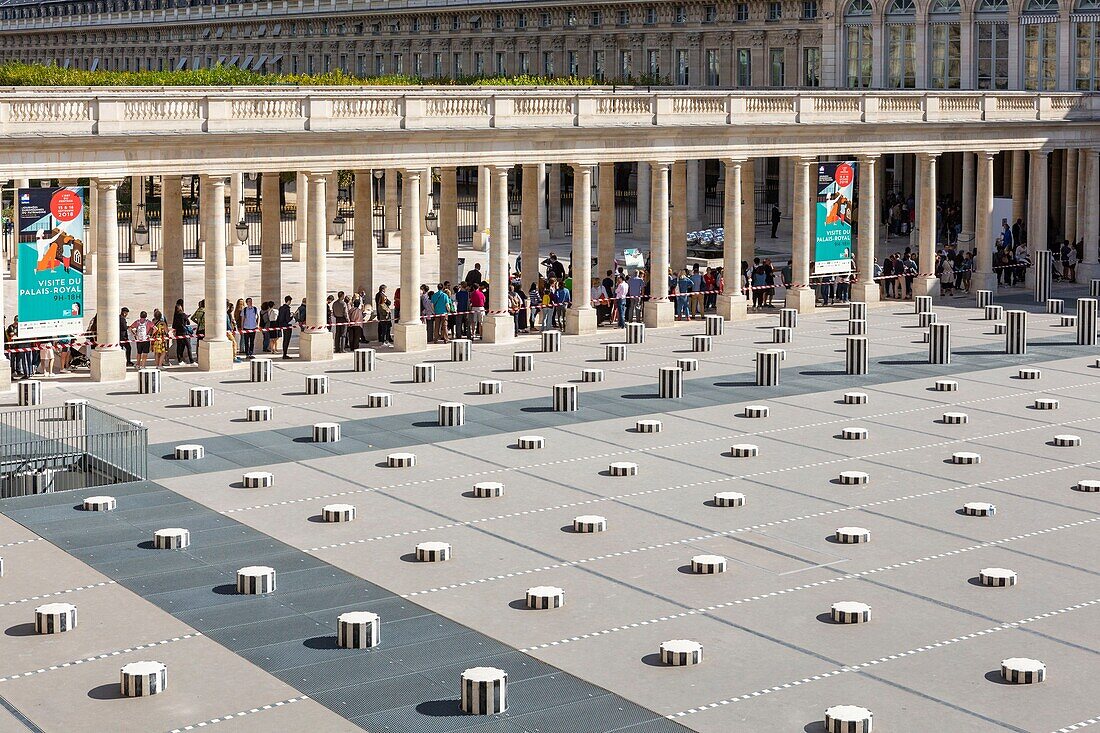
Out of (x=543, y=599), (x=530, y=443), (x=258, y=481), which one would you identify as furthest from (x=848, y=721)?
(x=530, y=443)

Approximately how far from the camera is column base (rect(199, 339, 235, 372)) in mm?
49125

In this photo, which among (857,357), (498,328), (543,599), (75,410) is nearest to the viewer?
(543,599)

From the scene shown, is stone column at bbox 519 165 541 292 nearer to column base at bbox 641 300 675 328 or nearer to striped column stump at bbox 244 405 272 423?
column base at bbox 641 300 675 328

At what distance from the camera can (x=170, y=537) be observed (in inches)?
1222

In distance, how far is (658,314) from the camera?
5909 cm

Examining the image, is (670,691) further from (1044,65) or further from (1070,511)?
(1044,65)

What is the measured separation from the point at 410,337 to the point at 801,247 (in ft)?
52.3

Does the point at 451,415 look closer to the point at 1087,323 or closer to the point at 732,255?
the point at 1087,323

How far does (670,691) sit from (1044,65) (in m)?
63.9

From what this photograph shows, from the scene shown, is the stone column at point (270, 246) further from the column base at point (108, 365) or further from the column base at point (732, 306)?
the column base at point (732, 306)

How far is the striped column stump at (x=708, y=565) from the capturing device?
29.8 m

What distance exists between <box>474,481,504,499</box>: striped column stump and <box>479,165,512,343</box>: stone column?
20.2 metres

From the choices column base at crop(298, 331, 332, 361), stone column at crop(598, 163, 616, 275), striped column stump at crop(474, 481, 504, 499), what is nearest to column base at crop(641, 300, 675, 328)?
stone column at crop(598, 163, 616, 275)

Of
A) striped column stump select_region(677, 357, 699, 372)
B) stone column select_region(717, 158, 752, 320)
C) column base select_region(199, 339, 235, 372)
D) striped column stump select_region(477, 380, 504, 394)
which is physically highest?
stone column select_region(717, 158, 752, 320)
